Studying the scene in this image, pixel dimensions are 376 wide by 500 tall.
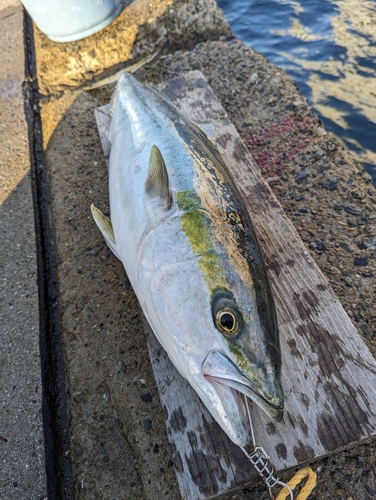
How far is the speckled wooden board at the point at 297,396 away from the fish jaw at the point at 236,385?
1.19 feet

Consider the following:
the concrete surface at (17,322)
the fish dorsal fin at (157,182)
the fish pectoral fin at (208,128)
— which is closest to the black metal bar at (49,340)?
the concrete surface at (17,322)

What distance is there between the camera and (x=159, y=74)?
168 inches

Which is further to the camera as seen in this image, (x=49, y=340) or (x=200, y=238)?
(x=49, y=340)

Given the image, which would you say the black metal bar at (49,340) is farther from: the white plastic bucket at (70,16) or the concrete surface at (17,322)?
the white plastic bucket at (70,16)

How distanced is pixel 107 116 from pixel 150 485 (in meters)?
3.01

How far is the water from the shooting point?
4348 millimetres

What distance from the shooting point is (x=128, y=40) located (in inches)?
171

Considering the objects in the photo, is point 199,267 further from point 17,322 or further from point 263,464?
point 17,322

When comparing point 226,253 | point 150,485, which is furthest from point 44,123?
point 150,485

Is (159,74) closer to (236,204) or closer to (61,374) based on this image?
(236,204)

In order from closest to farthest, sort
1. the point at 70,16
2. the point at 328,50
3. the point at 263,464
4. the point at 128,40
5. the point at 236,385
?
the point at 236,385, the point at 263,464, the point at 70,16, the point at 128,40, the point at 328,50

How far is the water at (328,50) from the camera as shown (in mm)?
4348

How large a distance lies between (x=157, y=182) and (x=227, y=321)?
88cm

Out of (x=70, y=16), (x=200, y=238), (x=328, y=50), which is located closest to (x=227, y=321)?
(x=200, y=238)
